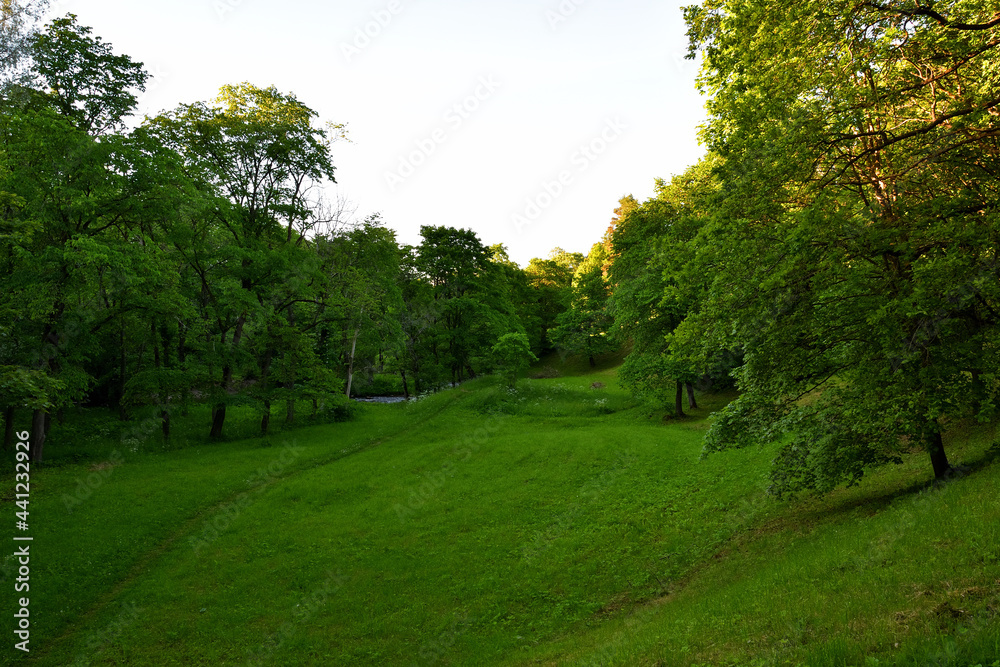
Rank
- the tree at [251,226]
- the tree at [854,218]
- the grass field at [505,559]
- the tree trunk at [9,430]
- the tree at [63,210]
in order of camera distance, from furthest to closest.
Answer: the tree at [251,226] < the tree trunk at [9,430] < the tree at [63,210] < the tree at [854,218] < the grass field at [505,559]

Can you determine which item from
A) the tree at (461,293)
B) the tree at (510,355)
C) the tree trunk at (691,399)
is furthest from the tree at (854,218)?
the tree at (461,293)

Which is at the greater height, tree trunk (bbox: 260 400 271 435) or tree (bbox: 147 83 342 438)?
tree (bbox: 147 83 342 438)

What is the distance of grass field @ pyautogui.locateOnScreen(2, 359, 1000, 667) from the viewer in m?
6.77

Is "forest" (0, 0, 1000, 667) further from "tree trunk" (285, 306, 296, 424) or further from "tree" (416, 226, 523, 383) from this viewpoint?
"tree" (416, 226, 523, 383)

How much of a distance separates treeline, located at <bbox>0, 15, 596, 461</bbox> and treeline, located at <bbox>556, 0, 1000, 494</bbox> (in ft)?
55.1

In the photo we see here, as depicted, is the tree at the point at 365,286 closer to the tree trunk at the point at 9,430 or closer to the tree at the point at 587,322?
the tree trunk at the point at 9,430

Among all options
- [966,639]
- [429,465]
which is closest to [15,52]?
[429,465]

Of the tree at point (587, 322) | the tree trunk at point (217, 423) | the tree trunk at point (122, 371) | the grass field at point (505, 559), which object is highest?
the tree at point (587, 322)

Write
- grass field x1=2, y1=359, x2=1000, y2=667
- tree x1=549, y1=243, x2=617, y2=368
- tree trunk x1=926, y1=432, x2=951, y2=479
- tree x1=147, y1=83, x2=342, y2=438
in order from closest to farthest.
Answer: grass field x1=2, y1=359, x2=1000, y2=667 → tree trunk x1=926, y1=432, x2=951, y2=479 → tree x1=147, y1=83, x2=342, y2=438 → tree x1=549, y1=243, x2=617, y2=368

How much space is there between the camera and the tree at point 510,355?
34844 millimetres

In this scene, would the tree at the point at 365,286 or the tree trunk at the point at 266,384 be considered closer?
the tree trunk at the point at 266,384

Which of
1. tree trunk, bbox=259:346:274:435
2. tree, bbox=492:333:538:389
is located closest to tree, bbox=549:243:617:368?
tree, bbox=492:333:538:389

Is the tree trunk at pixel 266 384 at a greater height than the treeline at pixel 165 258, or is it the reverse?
the treeline at pixel 165 258

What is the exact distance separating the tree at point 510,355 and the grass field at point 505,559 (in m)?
11.8
